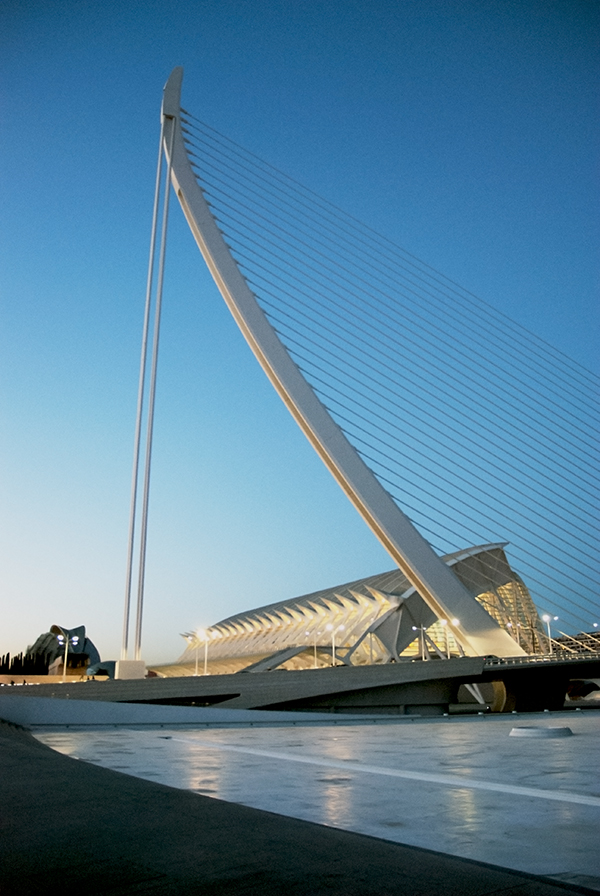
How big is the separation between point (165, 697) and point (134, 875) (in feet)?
72.2

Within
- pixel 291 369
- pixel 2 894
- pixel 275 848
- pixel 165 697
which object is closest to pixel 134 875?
pixel 2 894

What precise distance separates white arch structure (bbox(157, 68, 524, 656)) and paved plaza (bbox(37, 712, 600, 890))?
13974 millimetres

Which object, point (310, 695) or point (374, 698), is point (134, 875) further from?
point (374, 698)

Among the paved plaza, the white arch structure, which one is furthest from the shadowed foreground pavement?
the white arch structure

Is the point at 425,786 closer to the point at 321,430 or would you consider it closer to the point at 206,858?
the point at 206,858

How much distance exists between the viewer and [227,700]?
79.9 feet

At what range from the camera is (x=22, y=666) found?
48.9 meters

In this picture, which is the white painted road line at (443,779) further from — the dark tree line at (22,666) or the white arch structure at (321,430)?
the dark tree line at (22,666)

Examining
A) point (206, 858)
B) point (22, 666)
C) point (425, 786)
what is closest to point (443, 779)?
point (425, 786)

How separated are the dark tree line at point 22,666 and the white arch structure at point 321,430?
27839mm

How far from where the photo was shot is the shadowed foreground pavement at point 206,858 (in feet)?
A: 6.47

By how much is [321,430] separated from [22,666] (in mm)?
35839

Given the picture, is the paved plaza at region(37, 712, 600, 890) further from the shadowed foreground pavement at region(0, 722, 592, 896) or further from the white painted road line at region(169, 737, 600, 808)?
the shadowed foreground pavement at region(0, 722, 592, 896)

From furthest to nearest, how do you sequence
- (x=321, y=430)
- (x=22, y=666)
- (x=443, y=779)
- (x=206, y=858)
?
(x=22, y=666) < (x=321, y=430) < (x=443, y=779) < (x=206, y=858)
